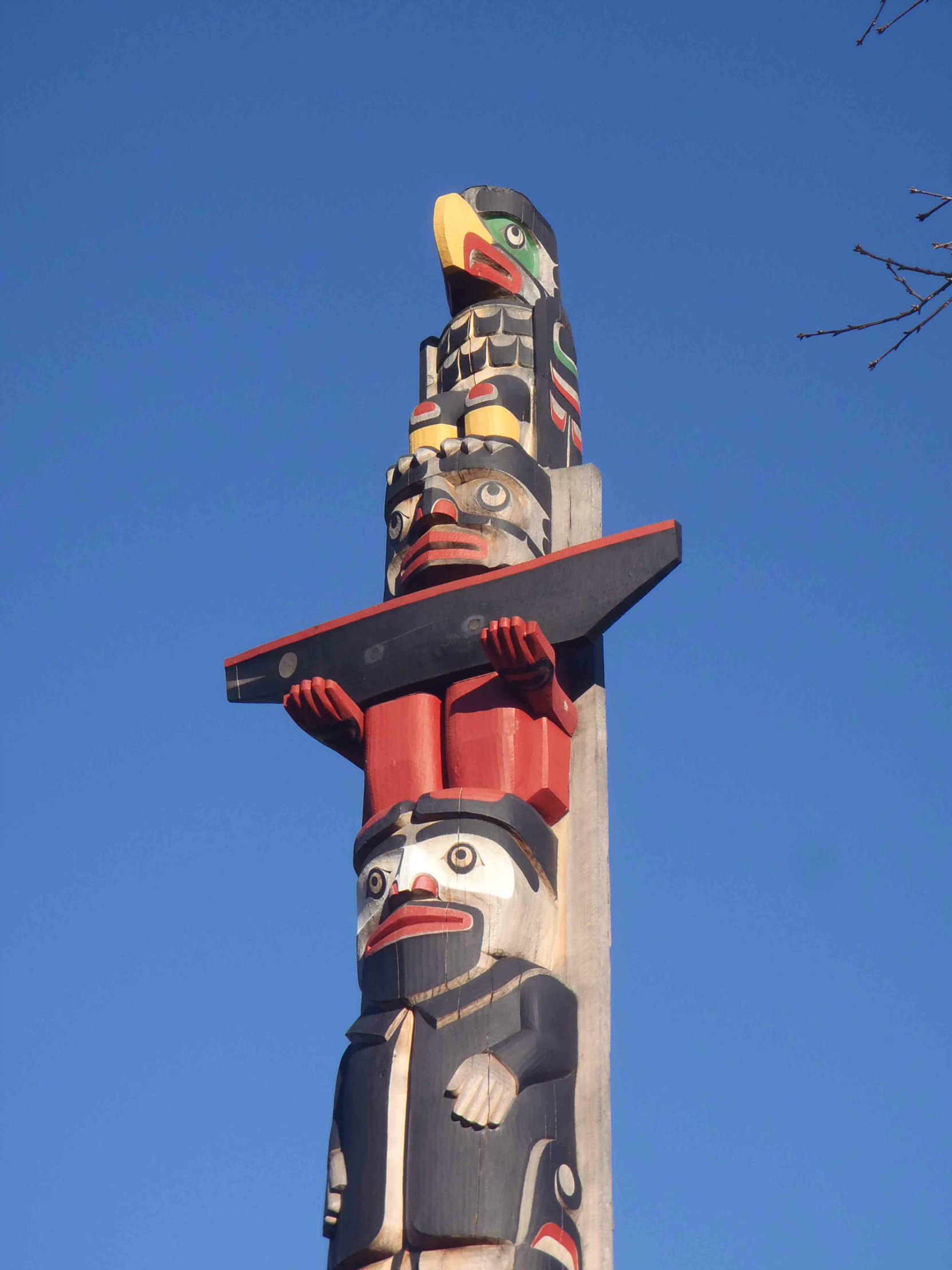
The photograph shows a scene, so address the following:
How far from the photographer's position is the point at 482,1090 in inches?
315

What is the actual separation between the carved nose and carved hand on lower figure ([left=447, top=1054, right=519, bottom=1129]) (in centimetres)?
323

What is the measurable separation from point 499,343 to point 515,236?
1.28m

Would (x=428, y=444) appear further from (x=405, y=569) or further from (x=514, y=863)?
(x=514, y=863)

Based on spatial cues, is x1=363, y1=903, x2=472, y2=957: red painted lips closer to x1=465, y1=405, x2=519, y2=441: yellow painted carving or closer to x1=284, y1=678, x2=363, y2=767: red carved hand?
x1=284, y1=678, x2=363, y2=767: red carved hand

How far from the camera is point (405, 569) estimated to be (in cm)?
1039

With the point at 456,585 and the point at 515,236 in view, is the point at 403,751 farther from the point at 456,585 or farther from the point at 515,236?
the point at 515,236

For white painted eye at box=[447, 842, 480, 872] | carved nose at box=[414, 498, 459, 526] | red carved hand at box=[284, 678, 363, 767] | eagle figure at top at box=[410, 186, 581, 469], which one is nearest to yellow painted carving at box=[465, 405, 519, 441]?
eagle figure at top at box=[410, 186, 581, 469]

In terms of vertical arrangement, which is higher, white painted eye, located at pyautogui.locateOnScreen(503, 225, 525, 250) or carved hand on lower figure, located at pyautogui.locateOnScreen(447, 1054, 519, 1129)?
white painted eye, located at pyautogui.locateOnScreen(503, 225, 525, 250)

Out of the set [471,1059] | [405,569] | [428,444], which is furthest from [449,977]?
[428,444]

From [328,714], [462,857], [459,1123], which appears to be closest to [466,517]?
[328,714]

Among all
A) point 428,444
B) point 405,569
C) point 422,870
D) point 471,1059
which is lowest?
point 471,1059

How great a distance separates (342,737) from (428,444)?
2.07m

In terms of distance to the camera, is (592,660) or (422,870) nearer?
(422,870)

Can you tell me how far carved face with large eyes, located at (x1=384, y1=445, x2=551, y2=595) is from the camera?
10.2 meters
